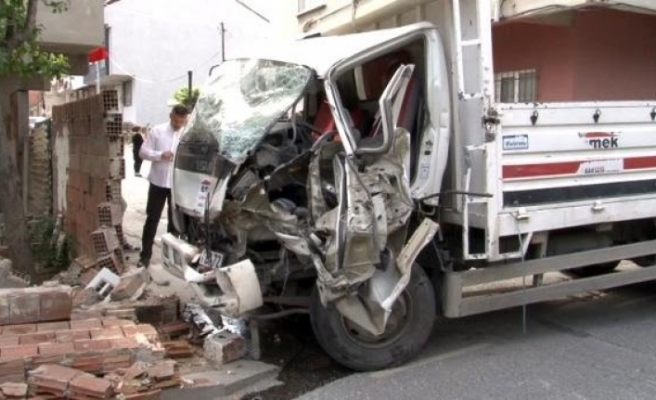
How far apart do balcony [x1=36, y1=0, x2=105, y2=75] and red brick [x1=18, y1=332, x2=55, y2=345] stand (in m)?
5.57

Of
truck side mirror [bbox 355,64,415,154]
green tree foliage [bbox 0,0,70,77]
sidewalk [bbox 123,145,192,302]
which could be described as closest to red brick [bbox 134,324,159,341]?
sidewalk [bbox 123,145,192,302]

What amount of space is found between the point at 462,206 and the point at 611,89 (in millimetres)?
5185

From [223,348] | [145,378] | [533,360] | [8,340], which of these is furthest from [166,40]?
[145,378]

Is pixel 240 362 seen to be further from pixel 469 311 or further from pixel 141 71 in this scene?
pixel 141 71

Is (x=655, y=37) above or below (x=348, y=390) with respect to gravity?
above

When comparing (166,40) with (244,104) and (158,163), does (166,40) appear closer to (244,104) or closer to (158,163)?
(158,163)

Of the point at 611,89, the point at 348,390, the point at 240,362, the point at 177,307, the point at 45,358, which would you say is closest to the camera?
the point at 45,358

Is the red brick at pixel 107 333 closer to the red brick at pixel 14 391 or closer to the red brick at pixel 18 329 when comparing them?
the red brick at pixel 18 329

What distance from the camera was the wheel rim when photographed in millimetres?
4980

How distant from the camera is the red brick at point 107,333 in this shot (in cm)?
471

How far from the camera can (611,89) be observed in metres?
9.38

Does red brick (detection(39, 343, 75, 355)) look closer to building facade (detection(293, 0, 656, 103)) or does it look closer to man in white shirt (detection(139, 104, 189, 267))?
man in white shirt (detection(139, 104, 189, 267))

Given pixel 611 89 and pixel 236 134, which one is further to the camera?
pixel 611 89

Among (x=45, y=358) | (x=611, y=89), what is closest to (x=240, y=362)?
(x=45, y=358)
